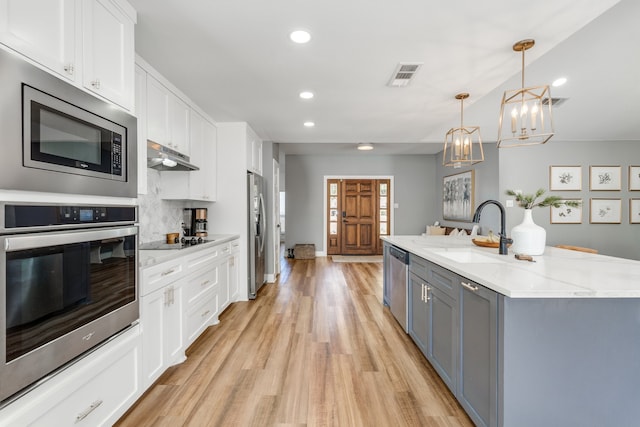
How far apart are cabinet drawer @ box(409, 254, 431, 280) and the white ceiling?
1.59 metres

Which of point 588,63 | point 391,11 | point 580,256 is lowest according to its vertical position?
point 580,256

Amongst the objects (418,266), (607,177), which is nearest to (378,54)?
(418,266)

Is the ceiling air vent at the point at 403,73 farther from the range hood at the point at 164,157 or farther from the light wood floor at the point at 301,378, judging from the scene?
the light wood floor at the point at 301,378

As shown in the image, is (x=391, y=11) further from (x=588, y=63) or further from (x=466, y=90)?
(x=588, y=63)

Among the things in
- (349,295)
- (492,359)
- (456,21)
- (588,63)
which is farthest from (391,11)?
(349,295)

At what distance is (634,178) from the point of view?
5.55 metres

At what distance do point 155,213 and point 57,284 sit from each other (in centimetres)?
196

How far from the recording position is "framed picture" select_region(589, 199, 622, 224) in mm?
5535

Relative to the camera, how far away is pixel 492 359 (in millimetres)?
1388

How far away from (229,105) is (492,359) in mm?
3271

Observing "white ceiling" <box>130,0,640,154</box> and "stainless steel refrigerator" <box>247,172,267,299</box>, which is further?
"stainless steel refrigerator" <box>247,172,267,299</box>

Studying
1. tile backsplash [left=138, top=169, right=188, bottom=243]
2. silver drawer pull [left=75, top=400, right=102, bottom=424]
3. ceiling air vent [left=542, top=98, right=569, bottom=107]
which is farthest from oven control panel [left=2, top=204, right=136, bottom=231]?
ceiling air vent [left=542, top=98, right=569, bottom=107]

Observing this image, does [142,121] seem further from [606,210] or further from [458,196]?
[606,210]

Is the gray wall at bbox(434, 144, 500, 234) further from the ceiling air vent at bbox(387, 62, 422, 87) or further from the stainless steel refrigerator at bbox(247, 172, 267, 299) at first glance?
the stainless steel refrigerator at bbox(247, 172, 267, 299)
